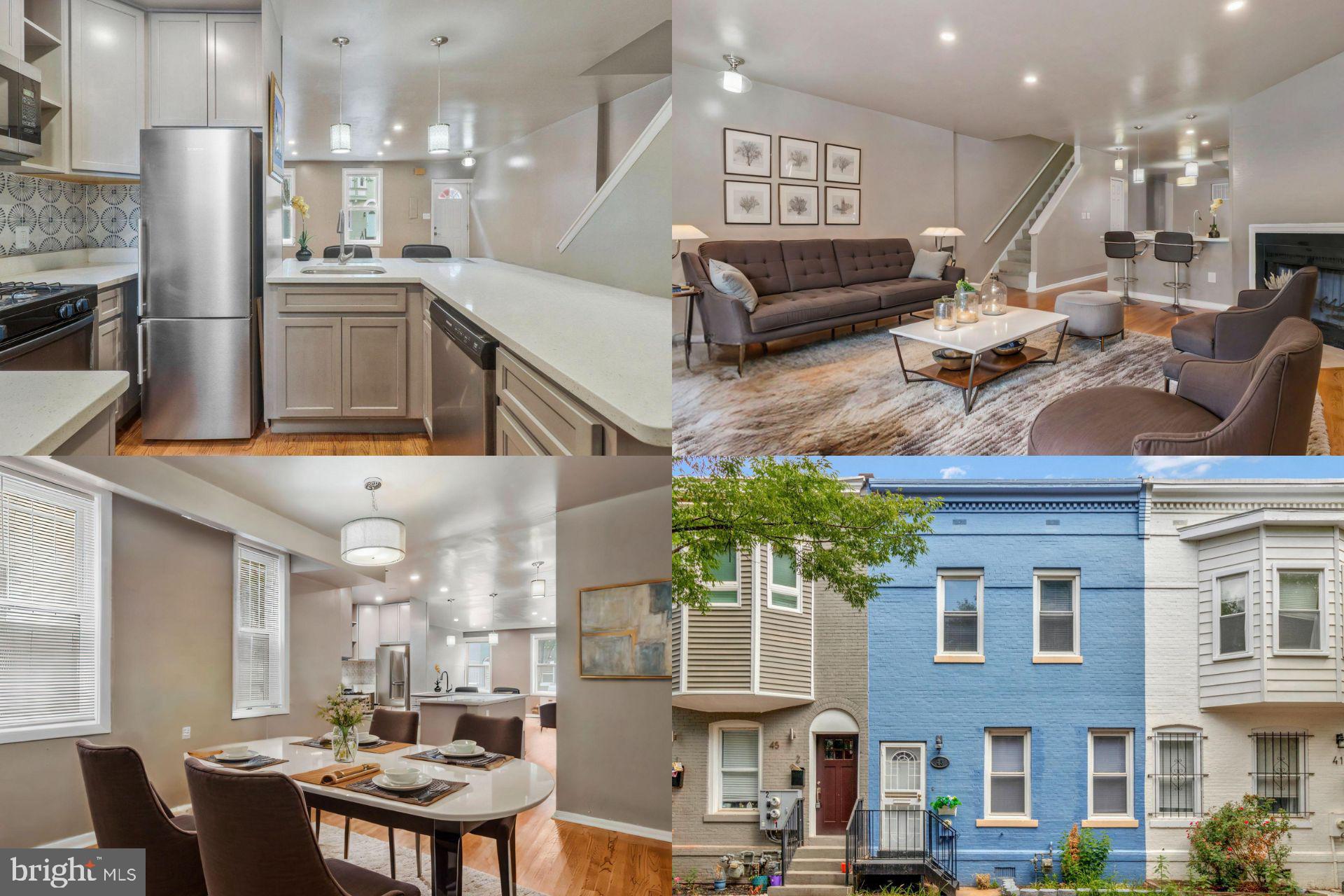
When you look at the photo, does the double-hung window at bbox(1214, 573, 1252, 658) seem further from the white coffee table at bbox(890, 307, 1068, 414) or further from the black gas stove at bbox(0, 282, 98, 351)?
the black gas stove at bbox(0, 282, 98, 351)

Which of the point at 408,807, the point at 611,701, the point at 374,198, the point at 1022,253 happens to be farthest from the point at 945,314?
the point at 374,198

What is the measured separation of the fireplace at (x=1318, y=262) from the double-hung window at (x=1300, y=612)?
3.70 ft

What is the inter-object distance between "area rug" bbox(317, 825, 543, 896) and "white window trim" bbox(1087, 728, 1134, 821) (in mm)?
3208

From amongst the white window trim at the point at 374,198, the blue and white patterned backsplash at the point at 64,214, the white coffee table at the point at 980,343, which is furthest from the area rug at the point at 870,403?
the white window trim at the point at 374,198

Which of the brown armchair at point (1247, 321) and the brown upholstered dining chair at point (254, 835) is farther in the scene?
the brown armchair at point (1247, 321)

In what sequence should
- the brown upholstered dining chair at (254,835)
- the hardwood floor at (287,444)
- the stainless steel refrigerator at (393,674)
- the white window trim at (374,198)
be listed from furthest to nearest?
1. the white window trim at (374,198)
2. the hardwood floor at (287,444)
3. the stainless steel refrigerator at (393,674)
4. the brown upholstered dining chair at (254,835)

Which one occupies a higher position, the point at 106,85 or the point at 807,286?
the point at 106,85

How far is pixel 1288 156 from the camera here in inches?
140

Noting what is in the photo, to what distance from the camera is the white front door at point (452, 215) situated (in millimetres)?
7180

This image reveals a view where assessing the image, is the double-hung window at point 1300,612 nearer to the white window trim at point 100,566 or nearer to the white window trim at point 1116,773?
the white window trim at point 1116,773

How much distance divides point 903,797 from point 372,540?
309 cm

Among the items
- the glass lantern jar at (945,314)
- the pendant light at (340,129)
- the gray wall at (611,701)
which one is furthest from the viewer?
the glass lantern jar at (945,314)

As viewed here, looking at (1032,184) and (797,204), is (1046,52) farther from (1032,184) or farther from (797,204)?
(797,204)

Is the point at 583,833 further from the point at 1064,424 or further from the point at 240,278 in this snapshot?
the point at 240,278
